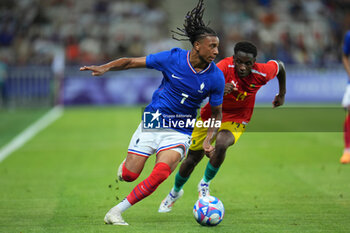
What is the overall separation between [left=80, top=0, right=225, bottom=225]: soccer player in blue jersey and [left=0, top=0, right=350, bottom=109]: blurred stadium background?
1696 cm

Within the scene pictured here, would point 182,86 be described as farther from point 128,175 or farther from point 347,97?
point 347,97

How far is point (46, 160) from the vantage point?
12.2 m

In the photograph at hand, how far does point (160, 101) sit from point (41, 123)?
Result: 42.0ft

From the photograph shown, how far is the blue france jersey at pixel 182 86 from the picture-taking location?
6910 millimetres

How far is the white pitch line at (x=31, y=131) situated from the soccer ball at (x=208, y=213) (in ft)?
21.5

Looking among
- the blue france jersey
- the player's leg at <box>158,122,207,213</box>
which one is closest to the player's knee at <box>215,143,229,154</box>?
the player's leg at <box>158,122,207,213</box>

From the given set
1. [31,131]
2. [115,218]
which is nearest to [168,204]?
[115,218]

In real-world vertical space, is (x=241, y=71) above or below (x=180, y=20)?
above

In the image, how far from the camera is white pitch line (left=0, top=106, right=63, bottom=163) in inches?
530

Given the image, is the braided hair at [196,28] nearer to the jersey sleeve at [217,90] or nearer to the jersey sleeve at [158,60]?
the jersey sleeve at [158,60]

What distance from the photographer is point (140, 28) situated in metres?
28.9

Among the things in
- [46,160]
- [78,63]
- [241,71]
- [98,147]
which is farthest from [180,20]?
[241,71]

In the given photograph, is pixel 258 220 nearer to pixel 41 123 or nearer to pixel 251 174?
pixel 251 174

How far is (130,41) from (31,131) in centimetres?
1145
